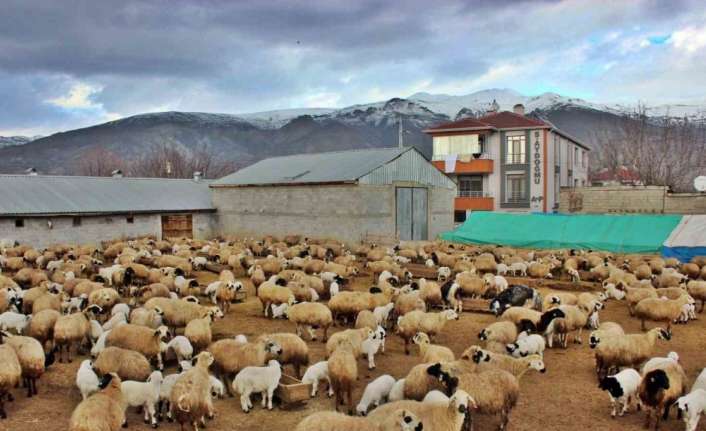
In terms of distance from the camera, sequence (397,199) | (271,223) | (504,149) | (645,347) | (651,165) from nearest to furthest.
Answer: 1. (645,347)
2. (397,199)
3. (271,223)
4. (504,149)
5. (651,165)

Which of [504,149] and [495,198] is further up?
[504,149]

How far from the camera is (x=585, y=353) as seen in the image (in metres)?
11.5

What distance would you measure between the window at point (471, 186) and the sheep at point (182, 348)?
4016 centimetres

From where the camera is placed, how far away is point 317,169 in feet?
113

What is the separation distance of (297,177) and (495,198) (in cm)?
2136

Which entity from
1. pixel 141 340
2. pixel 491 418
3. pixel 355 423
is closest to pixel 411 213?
→ pixel 141 340

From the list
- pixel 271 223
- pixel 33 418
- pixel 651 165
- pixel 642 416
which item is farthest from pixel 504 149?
pixel 33 418

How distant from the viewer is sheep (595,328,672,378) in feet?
30.9

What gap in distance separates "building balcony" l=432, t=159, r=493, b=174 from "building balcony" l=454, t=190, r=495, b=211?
212cm

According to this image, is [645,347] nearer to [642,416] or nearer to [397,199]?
[642,416]

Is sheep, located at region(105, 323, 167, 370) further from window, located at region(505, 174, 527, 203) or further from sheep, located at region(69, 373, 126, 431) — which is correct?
window, located at region(505, 174, 527, 203)

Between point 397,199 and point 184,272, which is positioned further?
point 397,199

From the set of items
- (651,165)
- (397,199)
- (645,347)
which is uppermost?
(651,165)

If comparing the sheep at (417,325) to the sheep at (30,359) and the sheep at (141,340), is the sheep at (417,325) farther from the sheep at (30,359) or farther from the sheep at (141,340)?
the sheep at (30,359)
